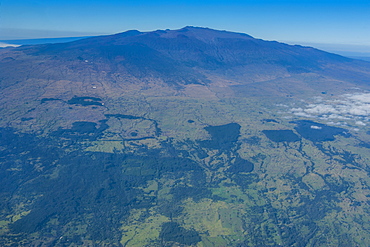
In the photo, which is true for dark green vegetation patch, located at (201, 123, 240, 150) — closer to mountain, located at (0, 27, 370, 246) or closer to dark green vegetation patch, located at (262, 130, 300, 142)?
mountain, located at (0, 27, 370, 246)

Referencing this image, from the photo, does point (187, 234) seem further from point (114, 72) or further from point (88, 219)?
point (114, 72)

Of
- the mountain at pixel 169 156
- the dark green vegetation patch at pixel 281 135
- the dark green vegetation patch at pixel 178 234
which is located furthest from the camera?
the dark green vegetation patch at pixel 281 135

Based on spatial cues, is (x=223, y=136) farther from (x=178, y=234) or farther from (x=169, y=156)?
(x=178, y=234)

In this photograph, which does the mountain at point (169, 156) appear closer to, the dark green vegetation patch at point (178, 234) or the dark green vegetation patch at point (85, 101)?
the dark green vegetation patch at point (178, 234)

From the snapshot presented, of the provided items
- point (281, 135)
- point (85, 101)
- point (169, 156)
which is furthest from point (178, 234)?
point (85, 101)

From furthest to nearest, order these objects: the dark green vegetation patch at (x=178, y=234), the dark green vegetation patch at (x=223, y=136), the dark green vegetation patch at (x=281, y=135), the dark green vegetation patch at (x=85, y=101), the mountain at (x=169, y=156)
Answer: the dark green vegetation patch at (x=85, y=101), the dark green vegetation patch at (x=281, y=135), the dark green vegetation patch at (x=223, y=136), the mountain at (x=169, y=156), the dark green vegetation patch at (x=178, y=234)

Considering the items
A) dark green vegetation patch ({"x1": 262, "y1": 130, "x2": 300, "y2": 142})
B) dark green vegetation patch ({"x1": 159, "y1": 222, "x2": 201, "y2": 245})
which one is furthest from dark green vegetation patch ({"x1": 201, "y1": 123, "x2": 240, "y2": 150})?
dark green vegetation patch ({"x1": 159, "y1": 222, "x2": 201, "y2": 245})

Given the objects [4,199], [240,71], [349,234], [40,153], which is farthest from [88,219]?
[240,71]

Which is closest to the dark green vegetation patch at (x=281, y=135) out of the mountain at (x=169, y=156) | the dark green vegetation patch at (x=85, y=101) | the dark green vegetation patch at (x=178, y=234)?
the mountain at (x=169, y=156)
